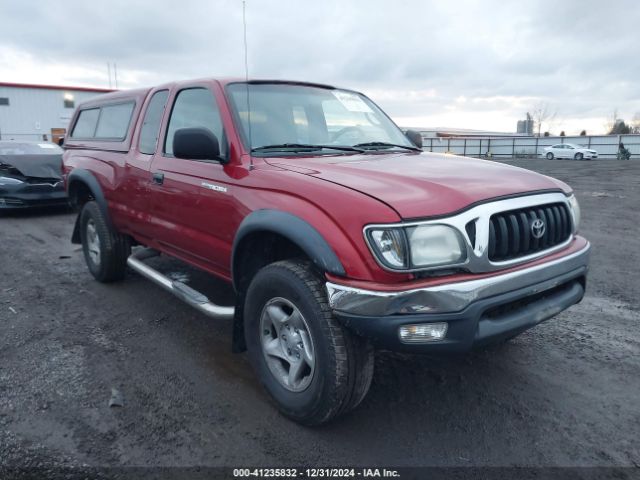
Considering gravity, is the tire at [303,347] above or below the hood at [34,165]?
below

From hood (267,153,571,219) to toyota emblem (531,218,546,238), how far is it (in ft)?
0.59

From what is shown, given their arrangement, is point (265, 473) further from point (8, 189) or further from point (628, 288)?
point (8, 189)

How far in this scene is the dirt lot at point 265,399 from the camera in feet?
8.30

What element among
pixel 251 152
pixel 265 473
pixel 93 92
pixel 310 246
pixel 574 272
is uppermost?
pixel 93 92

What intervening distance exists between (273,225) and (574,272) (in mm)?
1751

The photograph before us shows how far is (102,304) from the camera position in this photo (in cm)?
471

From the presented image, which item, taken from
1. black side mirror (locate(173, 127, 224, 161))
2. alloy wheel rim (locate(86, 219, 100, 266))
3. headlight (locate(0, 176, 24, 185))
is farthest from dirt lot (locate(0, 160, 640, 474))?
headlight (locate(0, 176, 24, 185))

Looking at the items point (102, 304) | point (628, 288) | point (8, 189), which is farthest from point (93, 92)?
point (628, 288)

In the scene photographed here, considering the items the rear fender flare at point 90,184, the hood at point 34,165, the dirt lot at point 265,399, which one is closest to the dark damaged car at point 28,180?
the hood at point 34,165

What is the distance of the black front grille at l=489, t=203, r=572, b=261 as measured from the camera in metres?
2.49

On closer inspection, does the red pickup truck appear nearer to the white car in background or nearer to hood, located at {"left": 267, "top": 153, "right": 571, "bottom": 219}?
hood, located at {"left": 267, "top": 153, "right": 571, "bottom": 219}

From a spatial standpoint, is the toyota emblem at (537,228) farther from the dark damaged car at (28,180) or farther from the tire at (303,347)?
the dark damaged car at (28,180)

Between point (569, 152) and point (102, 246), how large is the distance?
38278 millimetres

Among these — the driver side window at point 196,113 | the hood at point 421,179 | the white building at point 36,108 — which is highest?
the white building at point 36,108
